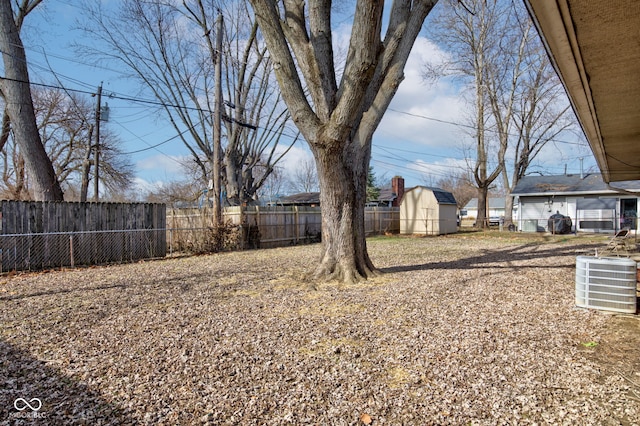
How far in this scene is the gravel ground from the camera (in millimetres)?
2449

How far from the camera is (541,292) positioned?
5785mm

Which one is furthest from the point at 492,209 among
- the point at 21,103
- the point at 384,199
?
the point at 21,103

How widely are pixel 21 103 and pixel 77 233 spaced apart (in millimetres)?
4119

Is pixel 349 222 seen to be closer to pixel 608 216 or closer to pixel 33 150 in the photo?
pixel 33 150

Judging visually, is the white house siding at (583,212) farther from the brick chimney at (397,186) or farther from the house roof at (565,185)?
the brick chimney at (397,186)

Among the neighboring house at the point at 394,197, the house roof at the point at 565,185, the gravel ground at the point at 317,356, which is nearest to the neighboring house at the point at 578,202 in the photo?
the house roof at the point at 565,185

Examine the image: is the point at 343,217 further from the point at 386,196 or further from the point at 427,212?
the point at 386,196

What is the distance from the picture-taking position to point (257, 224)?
46.4 feet

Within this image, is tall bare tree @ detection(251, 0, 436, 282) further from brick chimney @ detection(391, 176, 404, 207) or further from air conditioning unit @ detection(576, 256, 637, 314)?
brick chimney @ detection(391, 176, 404, 207)

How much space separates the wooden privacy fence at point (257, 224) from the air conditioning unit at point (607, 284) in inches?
404

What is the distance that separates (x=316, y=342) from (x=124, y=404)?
69.0 inches

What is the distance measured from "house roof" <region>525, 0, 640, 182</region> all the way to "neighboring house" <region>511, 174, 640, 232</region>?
17.6 meters

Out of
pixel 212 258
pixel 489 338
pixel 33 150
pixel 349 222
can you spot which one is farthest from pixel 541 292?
pixel 33 150

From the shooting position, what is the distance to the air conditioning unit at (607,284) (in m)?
4.59
